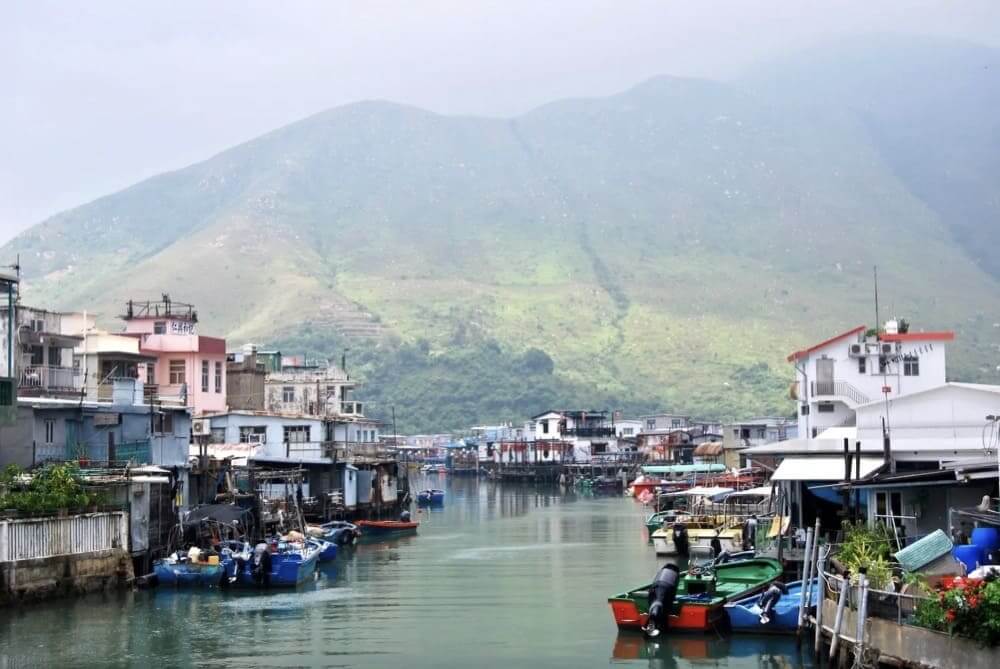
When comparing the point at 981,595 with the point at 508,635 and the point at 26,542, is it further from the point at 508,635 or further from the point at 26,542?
the point at 26,542

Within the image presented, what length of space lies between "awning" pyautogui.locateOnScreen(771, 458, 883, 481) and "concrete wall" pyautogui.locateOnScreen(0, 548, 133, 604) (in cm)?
1995

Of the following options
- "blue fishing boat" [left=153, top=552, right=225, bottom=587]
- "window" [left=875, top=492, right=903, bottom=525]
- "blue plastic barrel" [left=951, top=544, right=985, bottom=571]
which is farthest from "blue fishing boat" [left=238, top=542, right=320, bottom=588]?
"blue plastic barrel" [left=951, top=544, right=985, bottom=571]

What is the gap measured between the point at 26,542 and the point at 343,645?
9669mm

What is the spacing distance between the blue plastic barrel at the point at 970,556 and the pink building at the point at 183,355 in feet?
152

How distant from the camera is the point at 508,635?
117 feet

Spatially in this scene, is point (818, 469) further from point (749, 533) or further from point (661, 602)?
point (749, 533)

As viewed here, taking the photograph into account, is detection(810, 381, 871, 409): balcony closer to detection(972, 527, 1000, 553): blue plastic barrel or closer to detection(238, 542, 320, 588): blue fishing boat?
detection(238, 542, 320, 588): blue fishing boat

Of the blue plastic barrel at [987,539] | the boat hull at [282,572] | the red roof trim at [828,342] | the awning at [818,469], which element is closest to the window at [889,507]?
the awning at [818,469]

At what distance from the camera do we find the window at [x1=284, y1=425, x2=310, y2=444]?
2719 inches

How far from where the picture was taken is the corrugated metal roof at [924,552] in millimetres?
26422

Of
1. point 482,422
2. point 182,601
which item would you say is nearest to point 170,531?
point 182,601

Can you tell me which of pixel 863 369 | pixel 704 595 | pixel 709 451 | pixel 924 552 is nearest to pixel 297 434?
pixel 863 369

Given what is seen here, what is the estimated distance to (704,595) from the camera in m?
34.3

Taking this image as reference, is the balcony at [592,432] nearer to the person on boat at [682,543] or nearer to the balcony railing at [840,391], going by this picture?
the balcony railing at [840,391]
